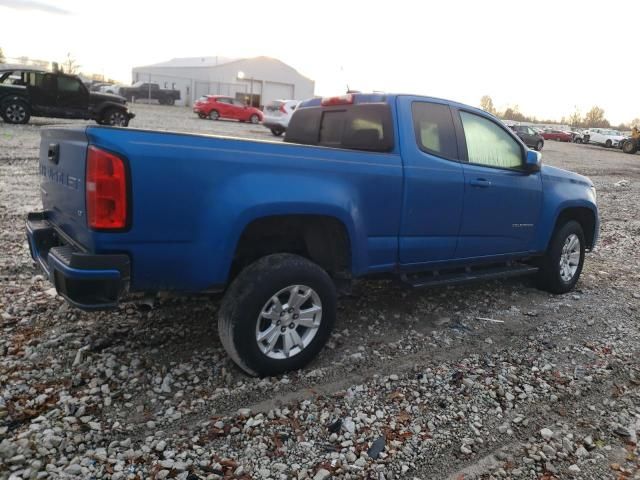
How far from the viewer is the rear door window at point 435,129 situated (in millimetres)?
4148

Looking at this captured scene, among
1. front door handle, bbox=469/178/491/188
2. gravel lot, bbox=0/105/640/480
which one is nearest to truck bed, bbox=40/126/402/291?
gravel lot, bbox=0/105/640/480

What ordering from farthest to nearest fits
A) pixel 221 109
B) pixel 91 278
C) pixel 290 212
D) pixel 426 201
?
pixel 221 109 < pixel 426 201 < pixel 290 212 < pixel 91 278

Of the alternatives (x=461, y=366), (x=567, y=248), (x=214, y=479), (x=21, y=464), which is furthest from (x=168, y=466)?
(x=567, y=248)

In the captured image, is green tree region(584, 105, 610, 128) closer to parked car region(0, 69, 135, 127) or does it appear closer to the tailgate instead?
parked car region(0, 69, 135, 127)

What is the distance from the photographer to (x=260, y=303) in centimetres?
315

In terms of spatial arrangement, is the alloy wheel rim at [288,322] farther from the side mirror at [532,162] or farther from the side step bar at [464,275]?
the side mirror at [532,162]

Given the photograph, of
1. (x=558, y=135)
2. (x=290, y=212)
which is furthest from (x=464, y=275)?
(x=558, y=135)

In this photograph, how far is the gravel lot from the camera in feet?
8.73

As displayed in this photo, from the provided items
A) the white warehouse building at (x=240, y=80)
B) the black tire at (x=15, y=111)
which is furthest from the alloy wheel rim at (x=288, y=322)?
the white warehouse building at (x=240, y=80)

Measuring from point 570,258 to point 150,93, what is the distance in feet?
135

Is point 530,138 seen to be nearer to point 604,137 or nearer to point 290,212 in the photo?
point 604,137

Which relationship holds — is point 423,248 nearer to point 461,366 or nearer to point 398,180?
point 398,180

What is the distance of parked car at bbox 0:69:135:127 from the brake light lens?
14098mm

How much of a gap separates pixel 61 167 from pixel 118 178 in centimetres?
78
